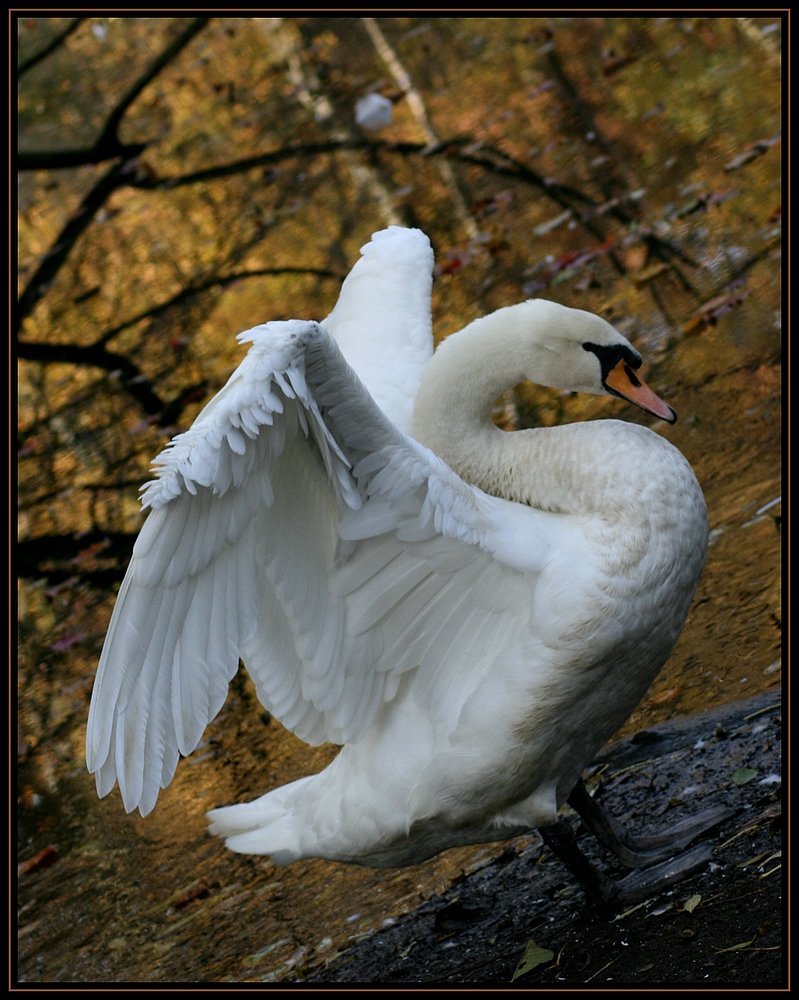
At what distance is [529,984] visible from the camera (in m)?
3.37

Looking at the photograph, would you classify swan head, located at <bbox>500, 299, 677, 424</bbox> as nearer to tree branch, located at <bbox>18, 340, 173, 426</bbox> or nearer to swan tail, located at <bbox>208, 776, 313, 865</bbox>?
swan tail, located at <bbox>208, 776, 313, 865</bbox>

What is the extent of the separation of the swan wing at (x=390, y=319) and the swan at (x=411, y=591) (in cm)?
46

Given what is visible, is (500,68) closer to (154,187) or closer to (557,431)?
(154,187)

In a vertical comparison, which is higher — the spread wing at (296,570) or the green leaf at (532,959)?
the spread wing at (296,570)

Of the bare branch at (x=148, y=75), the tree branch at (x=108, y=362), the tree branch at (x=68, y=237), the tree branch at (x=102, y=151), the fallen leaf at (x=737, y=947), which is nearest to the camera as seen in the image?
the fallen leaf at (x=737, y=947)

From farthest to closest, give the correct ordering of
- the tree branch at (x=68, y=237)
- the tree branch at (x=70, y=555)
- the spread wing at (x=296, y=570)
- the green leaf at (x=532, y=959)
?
the tree branch at (x=68, y=237) → the tree branch at (x=70, y=555) → the green leaf at (x=532, y=959) → the spread wing at (x=296, y=570)

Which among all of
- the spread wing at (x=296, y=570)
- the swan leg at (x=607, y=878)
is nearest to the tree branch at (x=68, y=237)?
the spread wing at (x=296, y=570)

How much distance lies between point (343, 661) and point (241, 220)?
6711 mm

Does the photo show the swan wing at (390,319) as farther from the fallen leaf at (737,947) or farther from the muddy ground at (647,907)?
the fallen leaf at (737,947)

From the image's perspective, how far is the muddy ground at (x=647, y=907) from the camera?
3131 mm

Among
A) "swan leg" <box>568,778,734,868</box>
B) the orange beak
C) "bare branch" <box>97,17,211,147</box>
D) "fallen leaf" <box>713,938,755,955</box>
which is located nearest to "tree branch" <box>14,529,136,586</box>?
"swan leg" <box>568,778,734,868</box>

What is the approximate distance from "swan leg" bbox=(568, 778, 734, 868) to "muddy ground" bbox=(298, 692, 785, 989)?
0.05 metres

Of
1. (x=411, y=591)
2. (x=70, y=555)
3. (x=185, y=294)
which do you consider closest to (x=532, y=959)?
(x=411, y=591)

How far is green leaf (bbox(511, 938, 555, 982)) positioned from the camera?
3.40 metres
